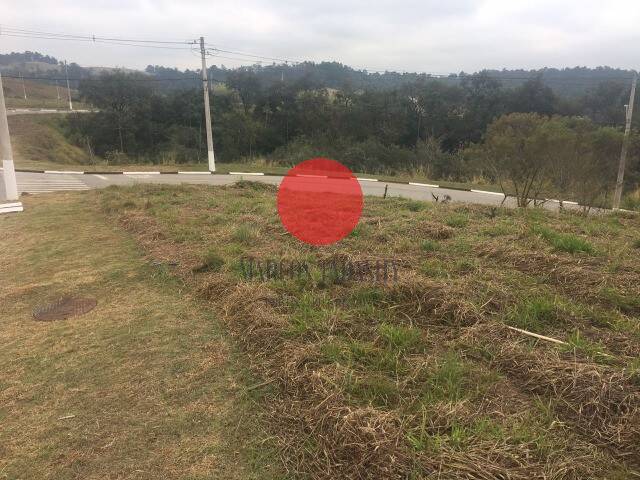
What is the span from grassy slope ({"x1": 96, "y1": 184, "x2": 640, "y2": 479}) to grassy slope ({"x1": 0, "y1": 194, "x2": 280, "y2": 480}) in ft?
0.72

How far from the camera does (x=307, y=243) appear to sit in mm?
5109

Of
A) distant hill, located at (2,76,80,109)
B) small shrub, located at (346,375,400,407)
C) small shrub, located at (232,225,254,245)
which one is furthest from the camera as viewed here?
distant hill, located at (2,76,80,109)

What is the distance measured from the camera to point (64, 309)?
3803 millimetres

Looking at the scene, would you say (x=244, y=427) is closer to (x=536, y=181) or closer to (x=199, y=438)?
(x=199, y=438)

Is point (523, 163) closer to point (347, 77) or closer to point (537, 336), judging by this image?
point (537, 336)

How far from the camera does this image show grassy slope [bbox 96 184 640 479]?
1.84 meters

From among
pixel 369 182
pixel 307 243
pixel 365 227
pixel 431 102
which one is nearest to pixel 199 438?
pixel 307 243

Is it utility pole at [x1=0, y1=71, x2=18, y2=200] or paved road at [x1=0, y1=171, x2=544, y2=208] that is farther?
paved road at [x1=0, y1=171, x2=544, y2=208]

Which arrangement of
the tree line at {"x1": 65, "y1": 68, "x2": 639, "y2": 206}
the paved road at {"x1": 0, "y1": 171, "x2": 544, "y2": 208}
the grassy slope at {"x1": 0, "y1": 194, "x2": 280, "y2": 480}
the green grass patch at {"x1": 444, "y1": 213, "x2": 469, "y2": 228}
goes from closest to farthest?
the grassy slope at {"x1": 0, "y1": 194, "x2": 280, "y2": 480} → the green grass patch at {"x1": 444, "y1": 213, "x2": 469, "y2": 228} → the paved road at {"x1": 0, "y1": 171, "x2": 544, "y2": 208} → the tree line at {"x1": 65, "y1": 68, "x2": 639, "y2": 206}

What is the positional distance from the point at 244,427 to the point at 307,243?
122 inches

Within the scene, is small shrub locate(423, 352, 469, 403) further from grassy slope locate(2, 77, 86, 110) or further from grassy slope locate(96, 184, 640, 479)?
grassy slope locate(2, 77, 86, 110)

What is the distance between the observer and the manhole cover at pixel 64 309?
366 cm

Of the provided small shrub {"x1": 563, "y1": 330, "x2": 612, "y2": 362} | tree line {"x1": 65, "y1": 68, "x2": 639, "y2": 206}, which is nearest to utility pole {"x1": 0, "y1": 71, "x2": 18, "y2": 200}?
small shrub {"x1": 563, "y1": 330, "x2": 612, "y2": 362}

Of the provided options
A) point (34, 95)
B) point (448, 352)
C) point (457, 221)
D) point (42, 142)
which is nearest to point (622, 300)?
point (448, 352)
